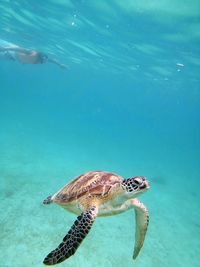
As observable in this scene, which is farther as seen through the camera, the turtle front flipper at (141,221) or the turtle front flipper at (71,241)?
the turtle front flipper at (141,221)

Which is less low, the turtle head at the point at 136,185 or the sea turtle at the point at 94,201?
the turtle head at the point at 136,185

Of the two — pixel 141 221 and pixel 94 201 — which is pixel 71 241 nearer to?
pixel 94 201

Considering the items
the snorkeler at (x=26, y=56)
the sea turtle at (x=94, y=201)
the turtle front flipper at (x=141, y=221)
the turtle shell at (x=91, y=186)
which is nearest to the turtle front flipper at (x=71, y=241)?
the sea turtle at (x=94, y=201)

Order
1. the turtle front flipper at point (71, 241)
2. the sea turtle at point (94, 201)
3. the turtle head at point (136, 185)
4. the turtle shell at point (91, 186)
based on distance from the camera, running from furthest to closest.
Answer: the turtle shell at point (91, 186)
the turtle head at point (136, 185)
the sea turtle at point (94, 201)
the turtle front flipper at point (71, 241)

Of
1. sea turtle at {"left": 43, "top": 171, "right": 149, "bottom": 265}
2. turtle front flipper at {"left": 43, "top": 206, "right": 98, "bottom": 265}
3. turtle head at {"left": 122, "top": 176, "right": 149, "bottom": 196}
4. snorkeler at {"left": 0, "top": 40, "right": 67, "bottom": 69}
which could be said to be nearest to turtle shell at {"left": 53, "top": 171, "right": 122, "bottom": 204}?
sea turtle at {"left": 43, "top": 171, "right": 149, "bottom": 265}

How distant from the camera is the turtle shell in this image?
4.27 metres

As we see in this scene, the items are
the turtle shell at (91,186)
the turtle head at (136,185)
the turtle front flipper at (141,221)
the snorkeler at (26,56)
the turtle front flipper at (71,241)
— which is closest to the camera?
the turtle front flipper at (71,241)

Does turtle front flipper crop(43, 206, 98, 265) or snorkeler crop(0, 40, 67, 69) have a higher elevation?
snorkeler crop(0, 40, 67, 69)

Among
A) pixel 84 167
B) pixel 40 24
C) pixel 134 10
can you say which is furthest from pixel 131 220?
pixel 40 24

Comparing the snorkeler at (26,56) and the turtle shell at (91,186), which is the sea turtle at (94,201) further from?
the snorkeler at (26,56)

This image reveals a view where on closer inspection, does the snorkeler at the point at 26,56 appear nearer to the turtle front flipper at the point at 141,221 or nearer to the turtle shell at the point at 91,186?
the turtle shell at the point at 91,186

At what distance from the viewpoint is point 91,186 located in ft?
14.8

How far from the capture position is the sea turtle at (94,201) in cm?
340

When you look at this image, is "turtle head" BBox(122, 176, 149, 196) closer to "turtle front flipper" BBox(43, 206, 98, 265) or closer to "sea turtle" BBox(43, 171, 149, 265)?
"sea turtle" BBox(43, 171, 149, 265)
